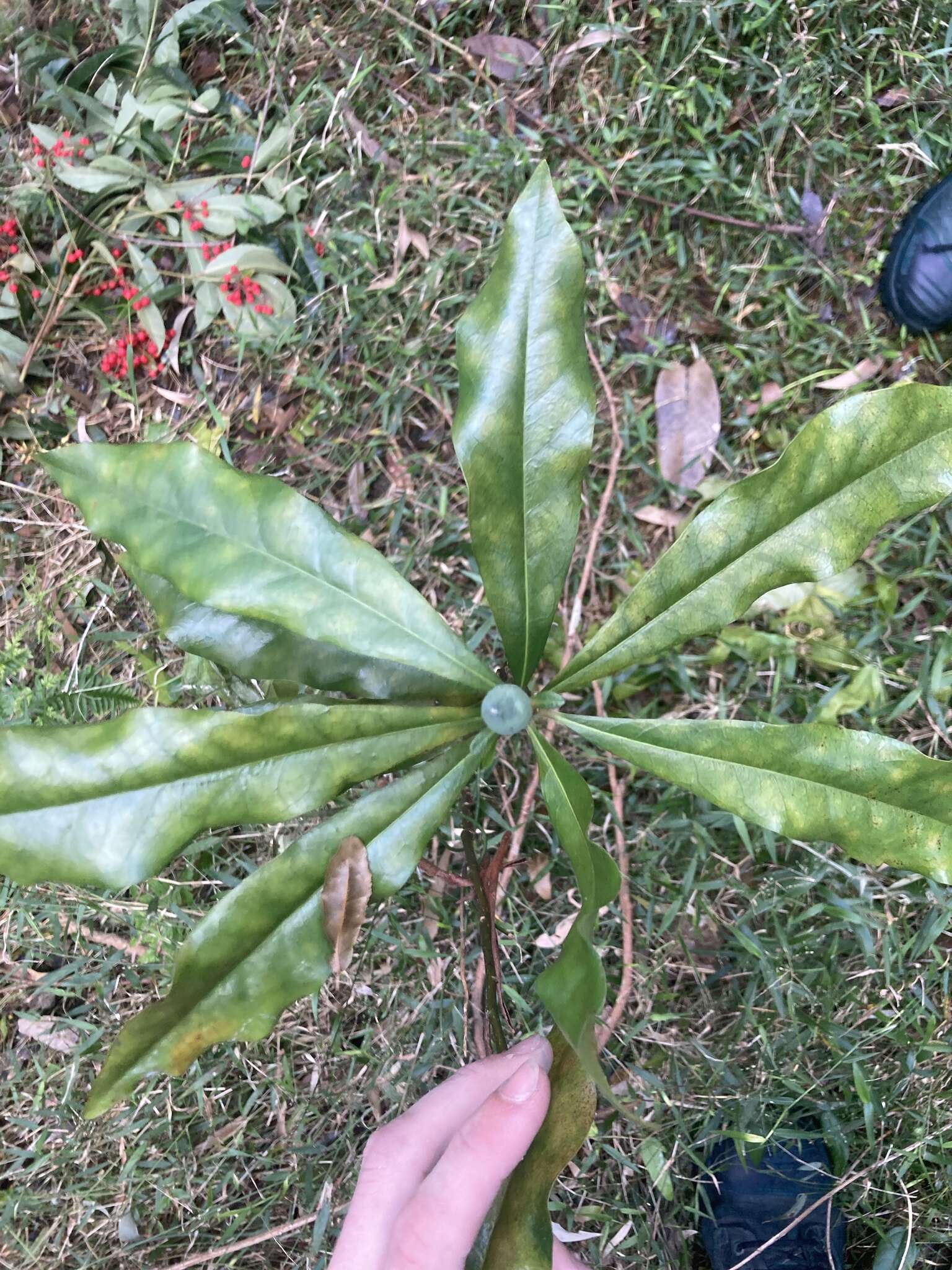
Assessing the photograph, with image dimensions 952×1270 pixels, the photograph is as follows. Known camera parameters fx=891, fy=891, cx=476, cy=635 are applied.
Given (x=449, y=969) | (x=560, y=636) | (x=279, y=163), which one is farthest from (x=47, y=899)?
(x=279, y=163)

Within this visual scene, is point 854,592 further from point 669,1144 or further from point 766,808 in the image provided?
point 669,1144

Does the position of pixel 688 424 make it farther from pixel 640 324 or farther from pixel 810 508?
pixel 810 508

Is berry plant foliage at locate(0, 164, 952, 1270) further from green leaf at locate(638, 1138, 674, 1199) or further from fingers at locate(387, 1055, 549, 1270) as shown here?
green leaf at locate(638, 1138, 674, 1199)

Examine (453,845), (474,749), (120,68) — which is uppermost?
(120,68)

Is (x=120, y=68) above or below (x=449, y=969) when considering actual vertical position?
above

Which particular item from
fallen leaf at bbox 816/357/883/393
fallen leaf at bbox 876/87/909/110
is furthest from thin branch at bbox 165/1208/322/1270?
fallen leaf at bbox 876/87/909/110

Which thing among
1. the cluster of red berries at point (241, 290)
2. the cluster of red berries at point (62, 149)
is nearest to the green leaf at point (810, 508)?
the cluster of red berries at point (241, 290)

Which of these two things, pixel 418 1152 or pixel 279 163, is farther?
pixel 279 163
